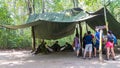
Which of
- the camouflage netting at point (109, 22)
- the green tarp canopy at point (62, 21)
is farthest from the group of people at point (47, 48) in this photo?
the camouflage netting at point (109, 22)

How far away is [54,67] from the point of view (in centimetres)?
980

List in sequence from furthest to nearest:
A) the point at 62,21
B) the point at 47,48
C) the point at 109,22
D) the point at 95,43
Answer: the point at 47,48
the point at 109,22
the point at 95,43
the point at 62,21

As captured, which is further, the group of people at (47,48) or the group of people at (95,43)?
the group of people at (47,48)

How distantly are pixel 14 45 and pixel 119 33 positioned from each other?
8949 mm

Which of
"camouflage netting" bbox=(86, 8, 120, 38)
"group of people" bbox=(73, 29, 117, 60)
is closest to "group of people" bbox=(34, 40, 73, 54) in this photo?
"camouflage netting" bbox=(86, 8, 120, 38)

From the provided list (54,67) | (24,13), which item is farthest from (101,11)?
(24,13)

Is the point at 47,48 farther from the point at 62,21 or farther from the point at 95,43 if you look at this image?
the point at 95,43

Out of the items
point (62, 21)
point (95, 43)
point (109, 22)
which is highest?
point (62, 21)

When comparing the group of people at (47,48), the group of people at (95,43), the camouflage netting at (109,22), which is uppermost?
the camouflage netting at (109,22)

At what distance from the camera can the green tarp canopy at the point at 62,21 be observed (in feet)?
41.3

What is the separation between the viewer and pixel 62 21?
12414mm

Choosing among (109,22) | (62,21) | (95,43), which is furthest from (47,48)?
(109,22)

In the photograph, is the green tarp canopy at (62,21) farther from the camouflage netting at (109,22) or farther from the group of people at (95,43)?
the group of people at (95,43)

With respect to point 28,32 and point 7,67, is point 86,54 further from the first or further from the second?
point 28,32
